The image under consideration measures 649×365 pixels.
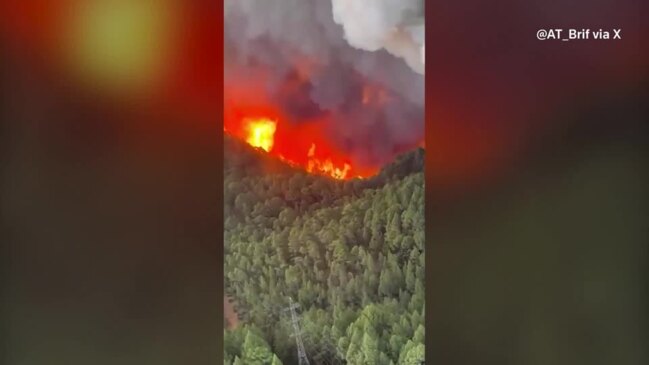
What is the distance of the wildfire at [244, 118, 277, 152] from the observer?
4.61ft

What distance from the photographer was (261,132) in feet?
4.62

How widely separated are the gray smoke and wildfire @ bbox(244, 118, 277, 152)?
4 cm

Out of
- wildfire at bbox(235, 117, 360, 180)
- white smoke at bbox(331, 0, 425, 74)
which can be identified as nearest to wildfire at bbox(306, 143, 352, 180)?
wildfire at bbox(235, 117, 360, 180)

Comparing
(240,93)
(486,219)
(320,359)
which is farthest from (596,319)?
(240,93)

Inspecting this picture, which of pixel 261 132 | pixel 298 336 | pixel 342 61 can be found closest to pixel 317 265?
pixel 298 336

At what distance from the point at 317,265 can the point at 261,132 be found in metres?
0.26

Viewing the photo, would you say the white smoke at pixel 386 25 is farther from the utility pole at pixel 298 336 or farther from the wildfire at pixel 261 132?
the utility pole at pixel 298 336

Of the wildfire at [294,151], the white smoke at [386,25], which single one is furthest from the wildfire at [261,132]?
the white smoke at [386,25]

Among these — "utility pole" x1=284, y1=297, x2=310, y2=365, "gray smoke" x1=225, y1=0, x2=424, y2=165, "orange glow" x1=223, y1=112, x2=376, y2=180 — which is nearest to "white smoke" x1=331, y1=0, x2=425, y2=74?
"gray smoke" x1=225, y1=0, x2=424, y2=165

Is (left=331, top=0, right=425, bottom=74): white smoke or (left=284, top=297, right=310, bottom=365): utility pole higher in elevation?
(left=331, top=0, right=425, bottom=74): white smoke

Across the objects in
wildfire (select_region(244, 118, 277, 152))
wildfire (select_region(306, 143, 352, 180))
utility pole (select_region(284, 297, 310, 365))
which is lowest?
utility pole (select_region(284, 297, 310, 365))

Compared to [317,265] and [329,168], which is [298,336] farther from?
[329,168]

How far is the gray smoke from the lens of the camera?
140 cm

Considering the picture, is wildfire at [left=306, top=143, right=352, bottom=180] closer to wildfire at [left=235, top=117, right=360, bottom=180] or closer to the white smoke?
wildfire at [left=235, top=117, right=360, bottom=180]
